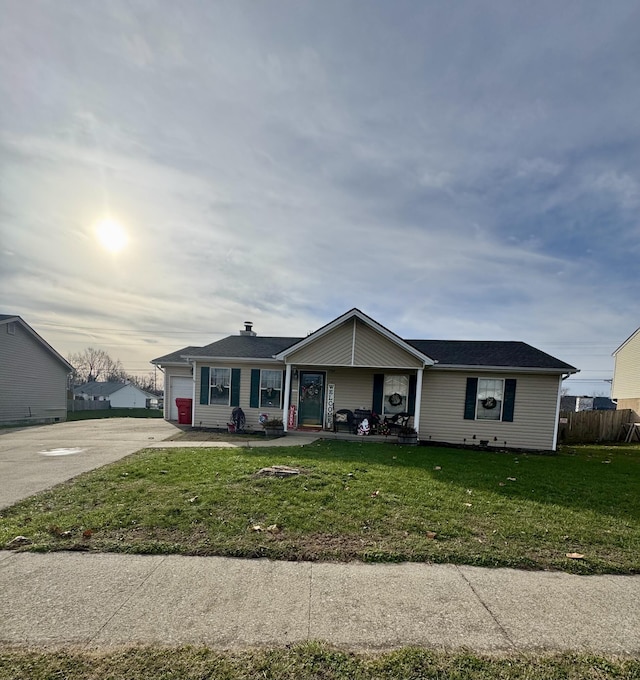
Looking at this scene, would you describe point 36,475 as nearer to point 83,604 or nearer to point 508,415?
point 83,604

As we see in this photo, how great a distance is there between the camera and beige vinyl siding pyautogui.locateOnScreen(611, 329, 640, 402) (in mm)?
23953

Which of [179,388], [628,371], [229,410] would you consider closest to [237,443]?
[229,410]

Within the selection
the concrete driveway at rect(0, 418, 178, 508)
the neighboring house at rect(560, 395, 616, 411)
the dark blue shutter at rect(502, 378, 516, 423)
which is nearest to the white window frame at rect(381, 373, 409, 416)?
the dark blue shutter at rect(502, 378, 516, 423)

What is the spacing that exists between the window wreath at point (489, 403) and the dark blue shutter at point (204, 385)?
34.7 feet

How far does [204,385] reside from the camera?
14469 millimetres

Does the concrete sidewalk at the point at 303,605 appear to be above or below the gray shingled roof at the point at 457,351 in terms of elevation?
below

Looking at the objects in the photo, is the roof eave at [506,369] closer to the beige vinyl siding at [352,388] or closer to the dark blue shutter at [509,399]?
the dark blue shutter at [509,399]

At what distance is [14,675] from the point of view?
2043 millimetres

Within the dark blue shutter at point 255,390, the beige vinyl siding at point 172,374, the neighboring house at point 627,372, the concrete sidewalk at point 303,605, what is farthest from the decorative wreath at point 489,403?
the neighboring house at point 627,372

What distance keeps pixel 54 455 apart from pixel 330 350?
825cm

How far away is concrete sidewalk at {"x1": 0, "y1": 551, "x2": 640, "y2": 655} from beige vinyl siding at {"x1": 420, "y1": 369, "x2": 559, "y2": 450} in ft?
31.9

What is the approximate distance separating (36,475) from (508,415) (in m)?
13.3

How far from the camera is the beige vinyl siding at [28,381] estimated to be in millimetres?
19188

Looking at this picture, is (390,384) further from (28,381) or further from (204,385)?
(28,381)
